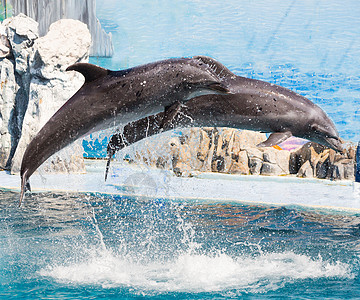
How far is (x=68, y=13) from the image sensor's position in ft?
69.4

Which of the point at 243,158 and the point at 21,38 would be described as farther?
the point at 243,158

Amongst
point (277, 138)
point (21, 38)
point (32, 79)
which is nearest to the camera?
point (277, 138)

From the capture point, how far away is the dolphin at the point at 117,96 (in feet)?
Result: 17.2

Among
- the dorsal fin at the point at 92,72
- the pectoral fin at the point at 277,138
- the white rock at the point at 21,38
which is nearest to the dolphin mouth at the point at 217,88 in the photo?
the pectoral fin at the point at 277,138

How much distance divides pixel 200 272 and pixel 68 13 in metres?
17.3

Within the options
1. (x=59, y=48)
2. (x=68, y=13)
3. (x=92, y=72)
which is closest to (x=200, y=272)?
(x=92, y=72)

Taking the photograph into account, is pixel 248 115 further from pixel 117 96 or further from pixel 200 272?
pixel 200 272

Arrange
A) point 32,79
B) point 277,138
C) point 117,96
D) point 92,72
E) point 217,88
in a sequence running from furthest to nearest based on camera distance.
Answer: point 32,79 → point 277,138 → point 92,72 → point 117,96 → point 217,88

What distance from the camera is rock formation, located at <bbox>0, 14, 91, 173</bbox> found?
1580 cm

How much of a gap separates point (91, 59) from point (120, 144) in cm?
1910

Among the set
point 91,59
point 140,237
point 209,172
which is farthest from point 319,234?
point 91,59

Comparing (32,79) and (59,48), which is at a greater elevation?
(59,48)

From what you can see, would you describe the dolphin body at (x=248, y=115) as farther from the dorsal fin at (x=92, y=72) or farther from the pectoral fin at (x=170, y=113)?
the dorsal fin at (x=92, y=72)

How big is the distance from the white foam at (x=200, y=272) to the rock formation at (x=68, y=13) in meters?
14.7
